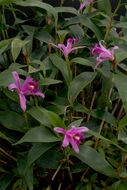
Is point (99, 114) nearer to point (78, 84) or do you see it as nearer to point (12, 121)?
point (78, 84)

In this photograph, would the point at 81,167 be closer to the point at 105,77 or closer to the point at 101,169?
the point at 101,169

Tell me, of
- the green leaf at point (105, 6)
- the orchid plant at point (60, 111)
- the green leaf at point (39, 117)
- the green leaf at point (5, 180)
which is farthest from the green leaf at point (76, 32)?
the green leaf at point (5, 180)

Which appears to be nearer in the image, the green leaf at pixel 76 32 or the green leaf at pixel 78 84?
the green leaf at pixel 78 84

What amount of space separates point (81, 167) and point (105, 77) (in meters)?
0.29

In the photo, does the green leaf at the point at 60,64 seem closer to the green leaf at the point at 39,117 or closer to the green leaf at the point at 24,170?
the green leaf at the point at 39,117

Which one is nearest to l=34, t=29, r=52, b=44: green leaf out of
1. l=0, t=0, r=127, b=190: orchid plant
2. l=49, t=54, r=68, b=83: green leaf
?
l=0, t=0, r=127, b=190: orchid plant

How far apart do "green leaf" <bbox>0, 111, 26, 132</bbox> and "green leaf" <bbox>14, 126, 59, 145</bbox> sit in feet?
0.31

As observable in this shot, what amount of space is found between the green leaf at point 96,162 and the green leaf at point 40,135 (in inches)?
3.8

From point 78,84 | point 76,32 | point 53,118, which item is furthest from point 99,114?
point 76,32

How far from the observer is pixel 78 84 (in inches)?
22.6

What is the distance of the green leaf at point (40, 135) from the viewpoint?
442 mm

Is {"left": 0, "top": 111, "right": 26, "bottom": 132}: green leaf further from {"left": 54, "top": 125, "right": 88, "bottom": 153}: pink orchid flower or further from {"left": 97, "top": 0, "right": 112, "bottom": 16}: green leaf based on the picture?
{"left": 97, "top": 0, "right": 112, "bottom": 16}: green leaf

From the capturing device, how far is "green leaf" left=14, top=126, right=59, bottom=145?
0.44 m

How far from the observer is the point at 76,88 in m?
0.56
